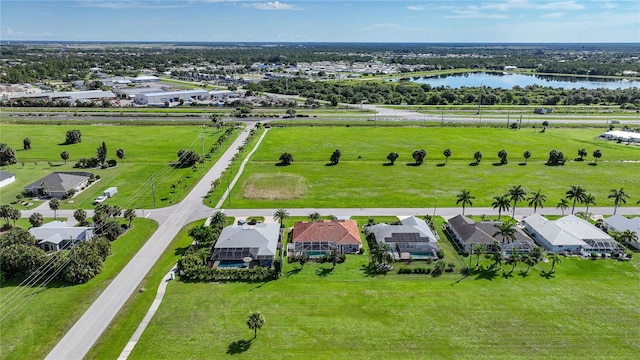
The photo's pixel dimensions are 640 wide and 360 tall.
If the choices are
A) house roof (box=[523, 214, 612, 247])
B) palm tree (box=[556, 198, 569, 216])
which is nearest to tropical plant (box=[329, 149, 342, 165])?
house roof (box=[523, 214, 612, 247])

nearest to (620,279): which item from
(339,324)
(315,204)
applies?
(339,324)

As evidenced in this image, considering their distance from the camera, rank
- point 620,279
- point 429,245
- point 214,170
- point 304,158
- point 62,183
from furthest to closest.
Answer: point 304,158, point 214,170, point 62,183, point 429,245, point 620,279

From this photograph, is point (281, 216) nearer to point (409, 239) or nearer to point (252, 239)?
point (252, 239)

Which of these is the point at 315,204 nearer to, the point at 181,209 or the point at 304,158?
the point at 181,209

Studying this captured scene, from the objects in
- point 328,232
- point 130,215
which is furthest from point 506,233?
point 130,215

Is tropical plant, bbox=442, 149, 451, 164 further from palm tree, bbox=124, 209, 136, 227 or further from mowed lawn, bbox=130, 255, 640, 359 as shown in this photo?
palm tree, bbox=124, 209, 136, 227

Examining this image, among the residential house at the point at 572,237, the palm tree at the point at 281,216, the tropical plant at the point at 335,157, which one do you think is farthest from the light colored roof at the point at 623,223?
the tropical plant at the point at 335,157

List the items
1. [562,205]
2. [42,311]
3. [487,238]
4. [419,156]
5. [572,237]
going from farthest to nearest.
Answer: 1. [419,156]
2. [562,205]
3. [487,238]
4. [572,237]
5. [42,311]
